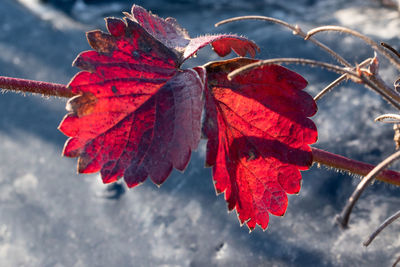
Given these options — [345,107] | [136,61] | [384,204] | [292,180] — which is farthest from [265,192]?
[345,107]

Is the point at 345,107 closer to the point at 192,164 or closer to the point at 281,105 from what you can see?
the point at 192,164

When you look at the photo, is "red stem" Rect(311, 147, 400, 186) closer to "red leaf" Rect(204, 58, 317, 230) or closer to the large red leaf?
"red leaf" Rect(204, 58, 317, 230)

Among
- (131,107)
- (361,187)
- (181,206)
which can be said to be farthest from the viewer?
(181,206)

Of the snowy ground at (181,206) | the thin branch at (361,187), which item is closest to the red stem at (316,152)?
the thin branch at (361,187)

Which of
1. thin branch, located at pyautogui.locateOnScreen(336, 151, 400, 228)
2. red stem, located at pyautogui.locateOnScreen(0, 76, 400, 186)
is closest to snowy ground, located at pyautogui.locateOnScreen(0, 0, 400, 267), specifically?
red stem, located at pyautogui.locateOnScreen(0, 76, 400, 186)

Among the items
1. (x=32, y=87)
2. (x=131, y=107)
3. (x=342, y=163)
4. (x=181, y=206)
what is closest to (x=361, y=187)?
(x=342, y=163)

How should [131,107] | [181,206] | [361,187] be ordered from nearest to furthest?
[361,187] → [131,107] → [181,206]

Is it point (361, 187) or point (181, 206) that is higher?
point (361, 187)

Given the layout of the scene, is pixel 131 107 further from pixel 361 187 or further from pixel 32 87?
pixel 361 187
